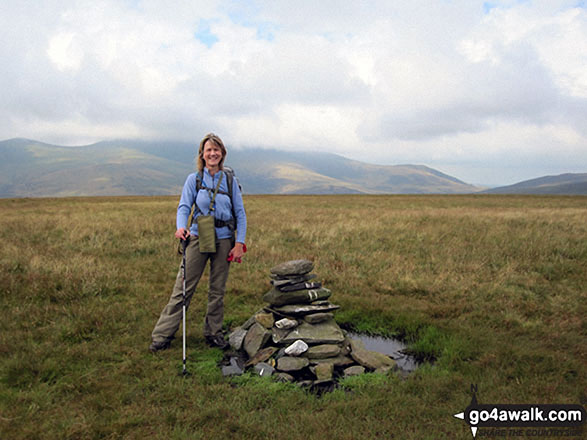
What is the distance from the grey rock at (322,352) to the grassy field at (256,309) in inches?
31.4

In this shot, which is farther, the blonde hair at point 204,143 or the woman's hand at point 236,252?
the woman's hand at point 236,252

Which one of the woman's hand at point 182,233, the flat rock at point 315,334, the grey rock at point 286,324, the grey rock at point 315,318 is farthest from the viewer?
the grey rock at point 315,318

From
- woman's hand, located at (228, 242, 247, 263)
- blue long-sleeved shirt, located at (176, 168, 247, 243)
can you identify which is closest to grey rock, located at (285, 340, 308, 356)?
woman's hand, located at (228, 242, 247, 263)

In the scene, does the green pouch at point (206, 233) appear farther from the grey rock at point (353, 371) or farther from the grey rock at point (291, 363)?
the grey rock at point (353, 371)

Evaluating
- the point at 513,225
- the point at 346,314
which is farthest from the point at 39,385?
the point at 513,225

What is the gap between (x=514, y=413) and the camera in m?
4.39

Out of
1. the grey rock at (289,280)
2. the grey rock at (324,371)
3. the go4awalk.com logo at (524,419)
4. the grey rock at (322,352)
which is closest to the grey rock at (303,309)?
the grey rock at (289,280)

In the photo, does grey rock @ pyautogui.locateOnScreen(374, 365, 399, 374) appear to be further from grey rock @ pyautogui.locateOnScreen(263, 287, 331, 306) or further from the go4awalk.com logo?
grey rock @ pyautogui.locateOnScreen(263, 287, 331, 306)

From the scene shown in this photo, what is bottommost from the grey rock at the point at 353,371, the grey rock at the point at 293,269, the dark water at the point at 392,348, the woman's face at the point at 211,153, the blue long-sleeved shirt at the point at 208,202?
the dark water at the point at 392,348

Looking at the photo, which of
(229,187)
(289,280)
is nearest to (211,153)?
(229,187)

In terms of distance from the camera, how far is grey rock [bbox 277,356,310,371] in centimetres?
566

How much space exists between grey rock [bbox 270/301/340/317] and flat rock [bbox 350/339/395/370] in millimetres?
901

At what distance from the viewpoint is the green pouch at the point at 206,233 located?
5754mm

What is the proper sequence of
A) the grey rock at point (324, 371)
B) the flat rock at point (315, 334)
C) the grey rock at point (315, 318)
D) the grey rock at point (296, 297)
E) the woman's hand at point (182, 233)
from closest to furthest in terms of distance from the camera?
1. the grey rock at point (324, 371)
2. the woman's hand at point (182, 233)
3. the flat rock at point (315, 334)
4. the grey rock at point (315, 318)
5. the grey rock at point (296, 297)
